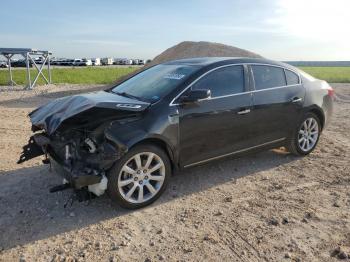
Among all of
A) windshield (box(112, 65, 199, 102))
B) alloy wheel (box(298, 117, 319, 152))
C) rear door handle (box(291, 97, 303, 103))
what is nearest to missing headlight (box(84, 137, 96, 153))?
windshield (box(112, 65, 199, 102))

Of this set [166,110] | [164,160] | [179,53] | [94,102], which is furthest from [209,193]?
[179,53]

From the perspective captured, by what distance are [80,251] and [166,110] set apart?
1920 mm

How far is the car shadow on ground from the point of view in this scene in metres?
3.99

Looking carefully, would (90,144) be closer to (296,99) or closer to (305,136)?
(296,99)

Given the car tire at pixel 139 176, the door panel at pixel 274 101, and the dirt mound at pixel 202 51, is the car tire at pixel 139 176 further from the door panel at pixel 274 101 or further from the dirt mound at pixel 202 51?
the dirt mound at pixel 202 51

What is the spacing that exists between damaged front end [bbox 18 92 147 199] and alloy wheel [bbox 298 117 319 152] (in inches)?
128

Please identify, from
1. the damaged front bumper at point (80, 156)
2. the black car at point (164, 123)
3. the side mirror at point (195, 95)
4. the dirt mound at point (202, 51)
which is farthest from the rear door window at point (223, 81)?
the dirt mound at point (202, 51)

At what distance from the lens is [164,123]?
450cm

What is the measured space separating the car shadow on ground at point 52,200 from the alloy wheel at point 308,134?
0.51 meters

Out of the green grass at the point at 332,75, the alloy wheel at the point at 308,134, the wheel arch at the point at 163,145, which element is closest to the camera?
the wheel arch at the point at 163,145

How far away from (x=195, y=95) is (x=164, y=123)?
1.79 feet

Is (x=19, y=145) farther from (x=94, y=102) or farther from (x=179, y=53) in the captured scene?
(x=179, y=53)

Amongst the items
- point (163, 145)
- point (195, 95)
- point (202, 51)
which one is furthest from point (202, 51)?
point (163, 145)

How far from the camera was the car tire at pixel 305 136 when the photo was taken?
6.23 metres
